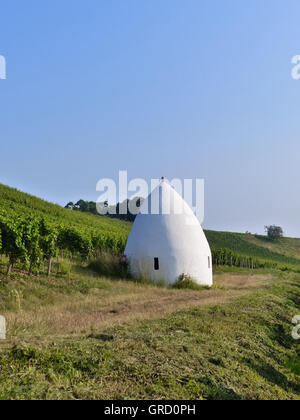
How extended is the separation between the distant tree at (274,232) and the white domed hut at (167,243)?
69397 millimetres

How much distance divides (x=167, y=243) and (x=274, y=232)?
73.8m

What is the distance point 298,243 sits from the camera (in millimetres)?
88125

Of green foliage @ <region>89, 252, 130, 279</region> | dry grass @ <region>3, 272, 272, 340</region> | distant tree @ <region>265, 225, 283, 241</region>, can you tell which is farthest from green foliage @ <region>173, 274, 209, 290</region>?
distant tree @ <region>265, 225, 283, 241</region>

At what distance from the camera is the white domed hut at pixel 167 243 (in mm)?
19688

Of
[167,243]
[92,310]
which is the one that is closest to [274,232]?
[167,243]

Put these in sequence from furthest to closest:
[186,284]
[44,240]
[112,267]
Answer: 1. [112,267]
2. [186,284]
3. [44,240]

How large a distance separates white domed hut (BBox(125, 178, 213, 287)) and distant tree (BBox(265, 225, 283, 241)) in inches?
2732

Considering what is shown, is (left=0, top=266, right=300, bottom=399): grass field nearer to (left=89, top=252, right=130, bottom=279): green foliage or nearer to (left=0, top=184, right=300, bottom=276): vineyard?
(left=0, top=184, right=300, bottom=276): vineyard

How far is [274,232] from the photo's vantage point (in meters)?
87.8

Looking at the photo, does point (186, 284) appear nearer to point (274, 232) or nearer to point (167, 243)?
point (167, 243)

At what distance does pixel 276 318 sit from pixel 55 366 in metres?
8.61

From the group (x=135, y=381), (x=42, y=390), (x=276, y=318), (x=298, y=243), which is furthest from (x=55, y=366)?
(x=298, y=243)
